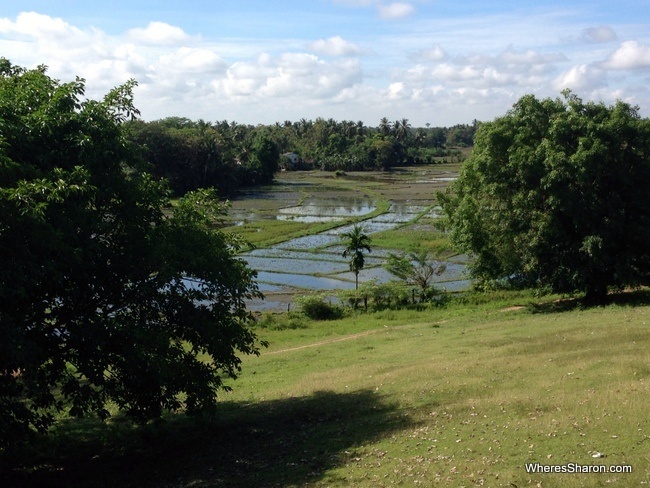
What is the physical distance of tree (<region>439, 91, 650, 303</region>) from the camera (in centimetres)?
3294

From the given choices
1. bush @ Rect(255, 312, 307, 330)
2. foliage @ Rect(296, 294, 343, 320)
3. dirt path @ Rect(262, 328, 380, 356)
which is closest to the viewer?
dirt path @ Rect(262, 328, 380, 356)

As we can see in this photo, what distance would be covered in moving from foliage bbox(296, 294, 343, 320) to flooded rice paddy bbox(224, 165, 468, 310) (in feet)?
13.0

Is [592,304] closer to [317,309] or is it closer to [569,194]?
[569,194]

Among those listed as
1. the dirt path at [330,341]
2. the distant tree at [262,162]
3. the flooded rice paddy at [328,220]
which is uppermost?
the distant tree at [262,162]

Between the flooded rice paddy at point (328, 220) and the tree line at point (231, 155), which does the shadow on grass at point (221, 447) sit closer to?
the flooded rice paddy at point (328, 220)

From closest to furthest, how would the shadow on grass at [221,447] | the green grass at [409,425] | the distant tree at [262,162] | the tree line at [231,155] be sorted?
the green grass at [409,425], the shadow on grass at [221,447], the tree line at [231,155], the distant tree at [262,162]

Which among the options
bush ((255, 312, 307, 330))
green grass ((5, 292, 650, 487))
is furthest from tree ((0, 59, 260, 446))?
bush ((255, 312, 307, 330))

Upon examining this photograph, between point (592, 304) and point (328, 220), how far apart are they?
162 feet

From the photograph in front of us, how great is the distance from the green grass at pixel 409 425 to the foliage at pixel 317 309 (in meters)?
11.8

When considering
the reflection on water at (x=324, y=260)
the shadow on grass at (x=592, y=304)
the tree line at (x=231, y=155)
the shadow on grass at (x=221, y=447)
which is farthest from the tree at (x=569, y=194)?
the tree line at (x=231, y=155)

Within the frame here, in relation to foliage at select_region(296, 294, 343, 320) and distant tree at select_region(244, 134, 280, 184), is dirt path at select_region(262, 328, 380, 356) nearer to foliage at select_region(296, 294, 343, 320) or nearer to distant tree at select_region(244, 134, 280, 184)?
foliage at select_region(296, 294, 343, 320)

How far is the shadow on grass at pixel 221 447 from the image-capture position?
1414cm

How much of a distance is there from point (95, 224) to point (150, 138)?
9764cm

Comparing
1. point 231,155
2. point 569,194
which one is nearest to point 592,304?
point 569,194
